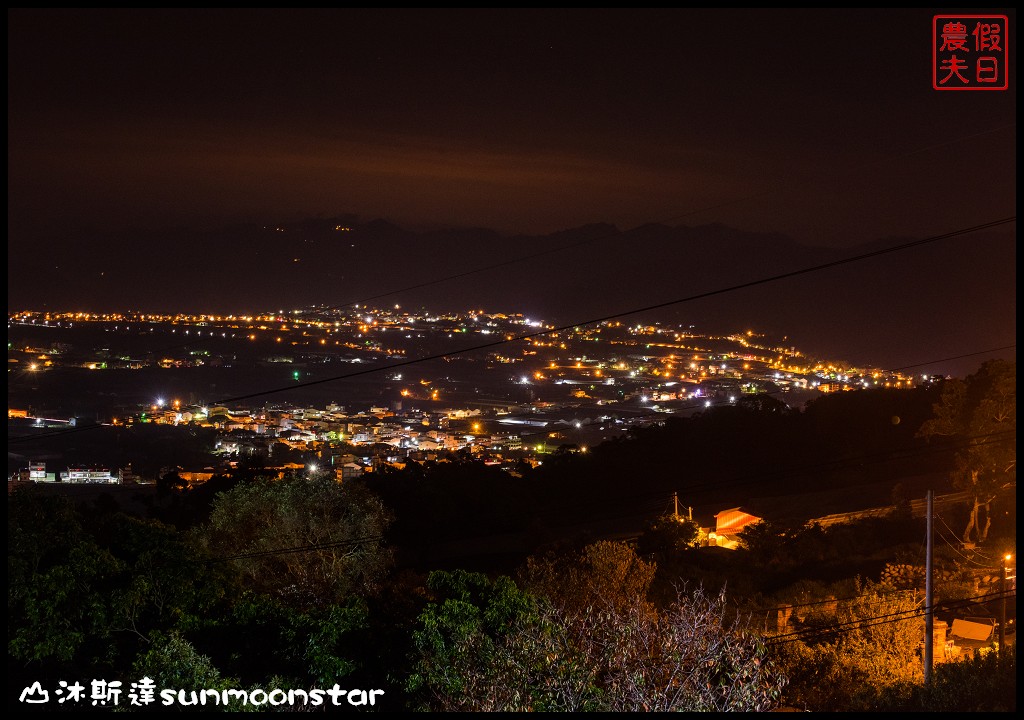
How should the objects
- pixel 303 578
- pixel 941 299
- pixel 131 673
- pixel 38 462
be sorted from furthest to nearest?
pixel 941 299, pixel 38 462, pixel 303 578, pixel 131 673

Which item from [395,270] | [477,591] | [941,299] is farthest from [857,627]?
[395,270]

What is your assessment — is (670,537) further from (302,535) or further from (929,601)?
(929,601)

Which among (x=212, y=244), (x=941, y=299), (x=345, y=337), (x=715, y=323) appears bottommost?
(x=345, y=337)

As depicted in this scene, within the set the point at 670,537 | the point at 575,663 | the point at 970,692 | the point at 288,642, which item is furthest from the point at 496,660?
the point at 670,537

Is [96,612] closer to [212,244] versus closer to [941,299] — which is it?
[941,299]

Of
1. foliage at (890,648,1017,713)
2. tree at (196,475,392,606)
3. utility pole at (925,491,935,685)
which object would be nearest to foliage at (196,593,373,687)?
tree at (196,475,392,606)

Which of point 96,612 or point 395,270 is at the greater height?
point 395,270

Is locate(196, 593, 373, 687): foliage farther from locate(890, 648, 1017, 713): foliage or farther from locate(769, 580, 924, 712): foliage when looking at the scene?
locate(769, 580, 924, 712): foliage

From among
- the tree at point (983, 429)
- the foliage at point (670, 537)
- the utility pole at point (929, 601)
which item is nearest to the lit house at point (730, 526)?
the foliage at point (670, 537)
